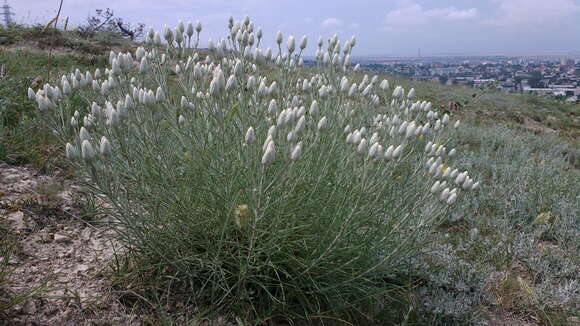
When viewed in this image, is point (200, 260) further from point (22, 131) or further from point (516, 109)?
point (516, 109)

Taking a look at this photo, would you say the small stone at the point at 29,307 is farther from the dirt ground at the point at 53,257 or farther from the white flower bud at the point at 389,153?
the white flower bud at the point at 389,153

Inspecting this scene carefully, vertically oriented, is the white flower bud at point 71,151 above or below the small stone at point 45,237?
above

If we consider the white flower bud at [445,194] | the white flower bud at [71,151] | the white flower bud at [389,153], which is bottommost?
the white flower bud at [445,194]

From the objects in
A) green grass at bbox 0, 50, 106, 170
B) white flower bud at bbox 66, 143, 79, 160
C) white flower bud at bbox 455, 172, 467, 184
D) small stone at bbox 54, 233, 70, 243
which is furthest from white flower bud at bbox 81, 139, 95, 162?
white flower bud at bbox 455, 172, 467, 184

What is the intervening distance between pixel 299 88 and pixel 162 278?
1427 millimetres

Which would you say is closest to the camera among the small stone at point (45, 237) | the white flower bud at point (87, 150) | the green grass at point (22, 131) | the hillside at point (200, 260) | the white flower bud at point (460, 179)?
the white flower bud at point (87, 150)

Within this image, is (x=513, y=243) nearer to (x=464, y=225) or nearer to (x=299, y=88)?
(x=464, y=225)

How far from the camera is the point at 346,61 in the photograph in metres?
2.61

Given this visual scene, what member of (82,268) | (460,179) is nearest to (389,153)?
(460,179)

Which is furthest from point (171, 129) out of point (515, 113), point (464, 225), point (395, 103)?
point (515, 113)

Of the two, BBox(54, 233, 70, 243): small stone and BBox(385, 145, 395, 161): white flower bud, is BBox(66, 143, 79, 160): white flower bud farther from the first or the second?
BBox(385, 145, 395, 161): white flower bud

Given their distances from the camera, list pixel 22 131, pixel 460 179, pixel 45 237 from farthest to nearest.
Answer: pixel 22 131 < pixel 45 237 < pixel 460 179

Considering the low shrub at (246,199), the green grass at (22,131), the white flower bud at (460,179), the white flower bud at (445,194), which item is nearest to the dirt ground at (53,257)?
the green grass at (22,131)

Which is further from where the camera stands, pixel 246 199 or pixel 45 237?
pixel 45 237
